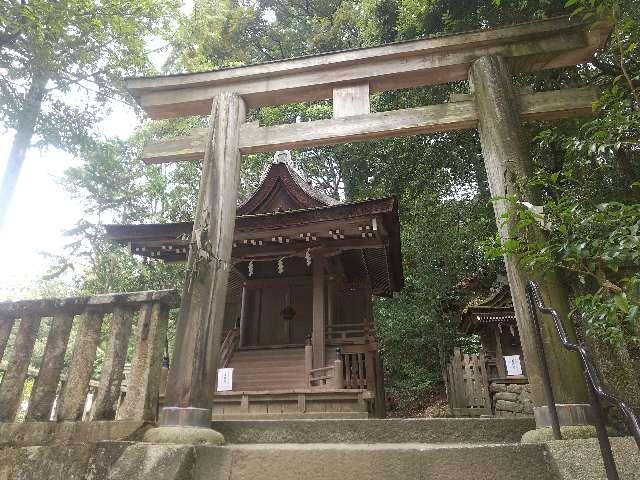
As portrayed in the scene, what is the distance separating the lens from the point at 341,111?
5047 mm

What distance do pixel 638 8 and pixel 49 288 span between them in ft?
99.3

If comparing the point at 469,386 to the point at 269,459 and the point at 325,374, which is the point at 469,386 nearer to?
the point at 325,374

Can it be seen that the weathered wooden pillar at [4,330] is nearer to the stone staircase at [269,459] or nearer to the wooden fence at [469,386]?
the stone staircase at [269,459]

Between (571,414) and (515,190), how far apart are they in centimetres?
188

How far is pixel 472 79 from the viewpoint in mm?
4820

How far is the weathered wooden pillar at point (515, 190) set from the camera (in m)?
3.18

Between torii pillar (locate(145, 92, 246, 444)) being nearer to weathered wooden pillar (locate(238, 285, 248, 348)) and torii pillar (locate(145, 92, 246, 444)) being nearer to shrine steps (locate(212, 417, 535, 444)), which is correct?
shrine steps (locate(212, 417, 535, 444))

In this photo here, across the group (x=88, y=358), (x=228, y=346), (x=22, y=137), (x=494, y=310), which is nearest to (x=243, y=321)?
(x=228, y=346)

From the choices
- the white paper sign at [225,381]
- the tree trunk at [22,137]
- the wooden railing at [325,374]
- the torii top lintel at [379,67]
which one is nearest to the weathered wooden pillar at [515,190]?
the torii top lintel at [379,67]

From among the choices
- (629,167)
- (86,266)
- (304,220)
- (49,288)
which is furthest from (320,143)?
(49,288)

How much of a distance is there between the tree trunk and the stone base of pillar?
1240 cm

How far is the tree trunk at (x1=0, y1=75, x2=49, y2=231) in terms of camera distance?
439 inches

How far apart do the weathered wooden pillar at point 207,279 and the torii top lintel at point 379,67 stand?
0.32 m

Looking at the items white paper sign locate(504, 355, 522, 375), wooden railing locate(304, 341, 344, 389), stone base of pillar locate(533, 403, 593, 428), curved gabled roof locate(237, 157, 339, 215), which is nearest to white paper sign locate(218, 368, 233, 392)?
wooden railing locate(304, 341, 344, 389)
